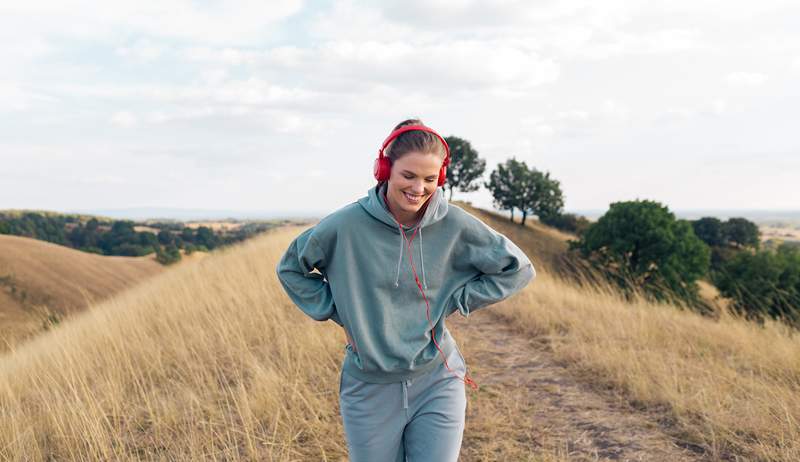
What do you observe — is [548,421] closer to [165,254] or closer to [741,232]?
[165,254]

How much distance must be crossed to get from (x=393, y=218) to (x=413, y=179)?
17 centimetres

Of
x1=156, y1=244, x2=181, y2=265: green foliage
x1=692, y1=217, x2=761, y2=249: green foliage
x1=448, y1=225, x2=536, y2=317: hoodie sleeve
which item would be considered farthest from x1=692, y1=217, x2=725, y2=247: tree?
x1=448, y1=225, x2=536, y2=317: hoodie sleeve

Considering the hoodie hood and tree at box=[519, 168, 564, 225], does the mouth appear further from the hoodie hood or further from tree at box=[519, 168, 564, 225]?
tree at box=[519, 168, 564, 225]

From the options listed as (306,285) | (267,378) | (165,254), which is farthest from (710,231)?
(306,285)

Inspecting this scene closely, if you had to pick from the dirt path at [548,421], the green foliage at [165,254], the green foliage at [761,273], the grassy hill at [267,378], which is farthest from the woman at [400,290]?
the green foliage at [761,273]

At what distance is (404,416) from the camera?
1934 millimetres

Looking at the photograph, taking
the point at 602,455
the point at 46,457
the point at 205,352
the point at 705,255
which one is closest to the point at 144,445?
the point at 46,457

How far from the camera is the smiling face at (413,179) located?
6.04 feet

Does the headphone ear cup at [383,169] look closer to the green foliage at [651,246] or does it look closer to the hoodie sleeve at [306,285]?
the hoodie sleeve at [306,285]

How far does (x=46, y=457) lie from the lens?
3.46 m

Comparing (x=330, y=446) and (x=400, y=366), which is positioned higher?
(x=400, y=366)

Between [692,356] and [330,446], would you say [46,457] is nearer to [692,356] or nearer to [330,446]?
[330,446]

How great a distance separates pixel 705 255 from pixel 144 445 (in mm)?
A: 33462

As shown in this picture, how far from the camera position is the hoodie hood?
6.31ft
